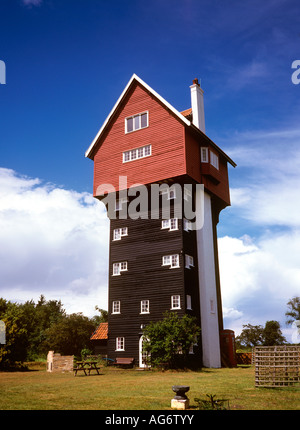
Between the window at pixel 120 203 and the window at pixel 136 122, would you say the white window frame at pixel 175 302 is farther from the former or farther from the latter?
the window at pixel 136 122

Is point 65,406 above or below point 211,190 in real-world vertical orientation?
below

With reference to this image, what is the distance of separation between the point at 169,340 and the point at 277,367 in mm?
15047

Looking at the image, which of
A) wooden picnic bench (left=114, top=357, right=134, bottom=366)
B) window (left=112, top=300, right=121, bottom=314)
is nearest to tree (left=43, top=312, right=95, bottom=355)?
window (left=112, top=300, right=121, bottom=314)

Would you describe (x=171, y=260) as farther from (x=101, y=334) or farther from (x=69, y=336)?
(x=69, y=336)

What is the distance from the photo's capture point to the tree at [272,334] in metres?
61.0

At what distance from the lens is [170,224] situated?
122 feet

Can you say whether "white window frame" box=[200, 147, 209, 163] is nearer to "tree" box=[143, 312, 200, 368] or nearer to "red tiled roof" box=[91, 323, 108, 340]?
"tree" box=[143, 312, 200, 368]

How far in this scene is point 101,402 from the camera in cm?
1430

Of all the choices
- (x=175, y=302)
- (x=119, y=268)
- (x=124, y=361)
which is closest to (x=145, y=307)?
(x=175, y=302)

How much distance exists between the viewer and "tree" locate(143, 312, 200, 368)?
1244 inches

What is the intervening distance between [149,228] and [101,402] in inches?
971

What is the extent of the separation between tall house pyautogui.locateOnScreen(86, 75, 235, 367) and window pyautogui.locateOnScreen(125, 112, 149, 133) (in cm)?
10
